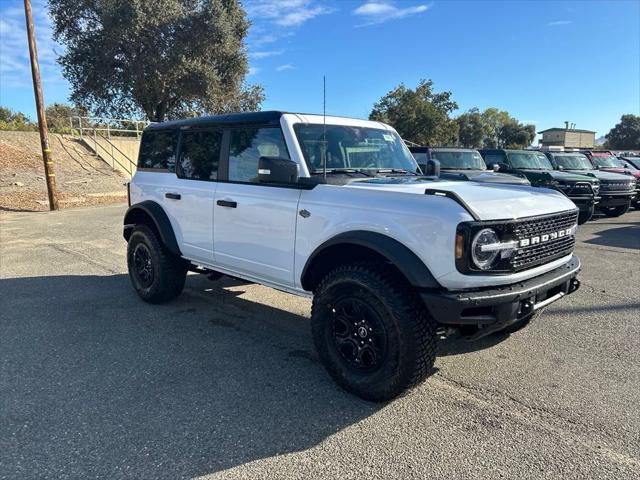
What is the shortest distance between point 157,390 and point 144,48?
24.6 metres

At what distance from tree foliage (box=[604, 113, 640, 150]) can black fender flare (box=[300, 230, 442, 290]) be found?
319ft

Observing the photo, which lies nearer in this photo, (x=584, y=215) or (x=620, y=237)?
(x=620, y=237)

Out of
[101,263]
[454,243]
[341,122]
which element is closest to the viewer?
[454,243]

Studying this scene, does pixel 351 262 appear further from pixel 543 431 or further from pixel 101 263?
pixel 101 263

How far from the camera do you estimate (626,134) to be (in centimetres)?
8744

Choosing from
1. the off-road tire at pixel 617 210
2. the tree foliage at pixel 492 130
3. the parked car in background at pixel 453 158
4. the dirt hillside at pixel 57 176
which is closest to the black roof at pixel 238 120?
the parked car in background at pixel 453 158

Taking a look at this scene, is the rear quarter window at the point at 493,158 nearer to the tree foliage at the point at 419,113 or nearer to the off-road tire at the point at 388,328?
the off-road tire at the point at 388,328

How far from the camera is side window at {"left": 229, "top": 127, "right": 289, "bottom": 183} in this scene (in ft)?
13.4

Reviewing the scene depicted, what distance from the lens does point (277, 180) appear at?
11.7ft

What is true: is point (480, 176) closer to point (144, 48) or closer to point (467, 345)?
point (467, 345)

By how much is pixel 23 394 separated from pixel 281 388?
1.82 meters

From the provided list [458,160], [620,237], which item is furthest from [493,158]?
[620,237]

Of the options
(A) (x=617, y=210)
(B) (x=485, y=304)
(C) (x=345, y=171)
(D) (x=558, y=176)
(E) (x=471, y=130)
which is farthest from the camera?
(E) (x=471, y=130)

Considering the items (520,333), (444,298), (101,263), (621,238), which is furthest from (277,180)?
(621,238)
